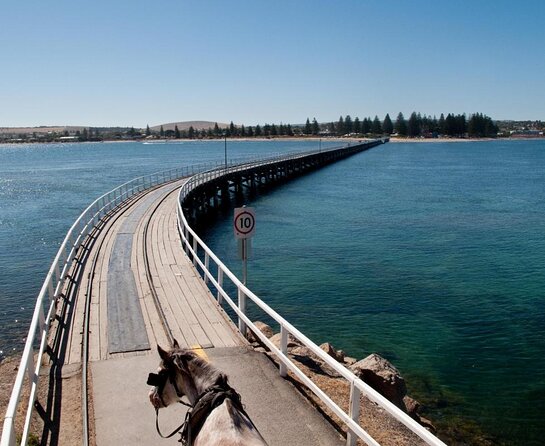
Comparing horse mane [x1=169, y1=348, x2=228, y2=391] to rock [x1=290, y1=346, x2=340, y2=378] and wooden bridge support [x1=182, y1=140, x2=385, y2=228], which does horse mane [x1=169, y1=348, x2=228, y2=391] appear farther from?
wooden bridge support [x1=182, y1=140, x2=385, y2=228]

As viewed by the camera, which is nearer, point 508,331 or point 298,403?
point 298,403

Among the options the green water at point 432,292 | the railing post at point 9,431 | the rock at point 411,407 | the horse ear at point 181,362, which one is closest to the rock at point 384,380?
the rock at point 411,407

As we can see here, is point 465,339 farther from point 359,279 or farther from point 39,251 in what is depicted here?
point 39,251

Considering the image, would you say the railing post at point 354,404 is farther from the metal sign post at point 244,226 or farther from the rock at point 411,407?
the rock at point 411,407

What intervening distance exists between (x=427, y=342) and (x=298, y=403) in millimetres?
10511

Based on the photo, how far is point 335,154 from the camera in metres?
113

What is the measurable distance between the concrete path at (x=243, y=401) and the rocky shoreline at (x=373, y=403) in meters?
0.27

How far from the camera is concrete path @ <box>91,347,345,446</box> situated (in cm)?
612

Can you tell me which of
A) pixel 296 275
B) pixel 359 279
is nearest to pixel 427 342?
pixel 359 279

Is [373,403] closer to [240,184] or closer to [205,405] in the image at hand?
[205,405]

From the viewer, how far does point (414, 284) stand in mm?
21516

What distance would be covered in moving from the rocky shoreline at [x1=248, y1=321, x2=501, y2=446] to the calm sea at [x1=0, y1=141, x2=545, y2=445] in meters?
0.75

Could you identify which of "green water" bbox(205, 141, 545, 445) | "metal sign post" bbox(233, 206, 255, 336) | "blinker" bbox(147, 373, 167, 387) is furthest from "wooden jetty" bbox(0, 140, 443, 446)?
"green water" bbox(205, 141, 545, 445)

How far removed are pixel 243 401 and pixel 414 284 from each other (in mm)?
15992
